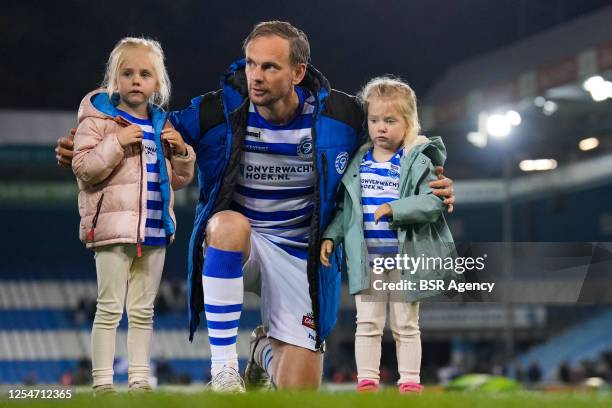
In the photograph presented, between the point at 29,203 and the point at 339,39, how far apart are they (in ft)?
32.5

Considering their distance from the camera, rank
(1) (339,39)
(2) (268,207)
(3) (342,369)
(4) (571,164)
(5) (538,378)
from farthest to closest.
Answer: (1) (339,39) < (4) (571,164) < (3) (342,369) < (5) (538,378) < (2) (268,207)

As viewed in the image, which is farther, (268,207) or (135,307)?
(268,207)

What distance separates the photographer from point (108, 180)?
389 centimetres

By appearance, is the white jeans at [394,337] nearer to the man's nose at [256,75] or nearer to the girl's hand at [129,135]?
the man's nose at [256,75]

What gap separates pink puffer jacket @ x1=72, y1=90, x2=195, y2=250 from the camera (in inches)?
148

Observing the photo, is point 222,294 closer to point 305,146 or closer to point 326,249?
point 326,249

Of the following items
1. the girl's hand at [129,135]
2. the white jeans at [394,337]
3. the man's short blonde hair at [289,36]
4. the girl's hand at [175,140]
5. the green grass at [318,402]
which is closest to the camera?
the green grass at [318,402]

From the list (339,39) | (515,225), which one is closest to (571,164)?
(515,225)

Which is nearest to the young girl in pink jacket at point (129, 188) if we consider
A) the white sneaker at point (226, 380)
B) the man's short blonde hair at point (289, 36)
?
the white sneaker at point (226, 380)

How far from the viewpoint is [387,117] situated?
4.15 metres

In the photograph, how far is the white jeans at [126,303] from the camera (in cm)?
370

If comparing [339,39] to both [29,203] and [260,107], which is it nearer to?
[29,203]

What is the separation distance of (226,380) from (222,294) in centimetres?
37

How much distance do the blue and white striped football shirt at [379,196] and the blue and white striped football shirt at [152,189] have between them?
2.88ft
